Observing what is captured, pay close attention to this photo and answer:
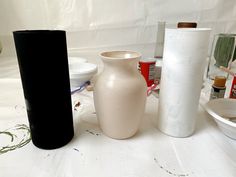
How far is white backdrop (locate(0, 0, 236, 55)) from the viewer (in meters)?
0.99

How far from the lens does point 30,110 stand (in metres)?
0.31

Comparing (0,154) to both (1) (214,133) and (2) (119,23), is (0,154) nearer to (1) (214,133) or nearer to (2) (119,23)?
(1) (214,133)

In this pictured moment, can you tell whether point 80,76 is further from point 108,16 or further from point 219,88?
point 108,16

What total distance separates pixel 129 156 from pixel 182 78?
0.59ft

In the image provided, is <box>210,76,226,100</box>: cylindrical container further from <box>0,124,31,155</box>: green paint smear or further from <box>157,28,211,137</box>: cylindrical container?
<box>0,124,31,155</box>: green paint smear

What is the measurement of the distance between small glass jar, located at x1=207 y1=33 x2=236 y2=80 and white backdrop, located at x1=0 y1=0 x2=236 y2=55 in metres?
0.39

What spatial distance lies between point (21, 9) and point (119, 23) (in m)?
0.57

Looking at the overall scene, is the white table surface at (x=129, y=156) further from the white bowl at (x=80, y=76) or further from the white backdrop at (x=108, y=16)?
the white backdrop at (x=108, y=16)

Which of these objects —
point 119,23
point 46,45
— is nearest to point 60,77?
point 46,45

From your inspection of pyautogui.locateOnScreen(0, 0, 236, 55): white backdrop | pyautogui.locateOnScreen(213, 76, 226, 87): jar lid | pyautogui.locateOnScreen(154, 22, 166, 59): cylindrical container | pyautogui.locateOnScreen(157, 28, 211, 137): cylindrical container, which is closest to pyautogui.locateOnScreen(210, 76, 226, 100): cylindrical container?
pyautogui.locateOnScreen(213, 76, 226, 87): jar lid

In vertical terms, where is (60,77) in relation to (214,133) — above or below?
above

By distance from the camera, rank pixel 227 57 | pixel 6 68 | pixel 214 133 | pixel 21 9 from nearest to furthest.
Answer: pixel 214 133 < pixel 227 57 < pixel 6 68 < pixel 21 9

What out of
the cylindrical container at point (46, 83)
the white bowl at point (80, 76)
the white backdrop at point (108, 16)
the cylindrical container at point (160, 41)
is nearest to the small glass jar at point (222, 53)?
the cylindrical container at point (160, 41)

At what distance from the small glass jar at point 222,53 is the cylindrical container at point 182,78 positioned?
471 millimetres
